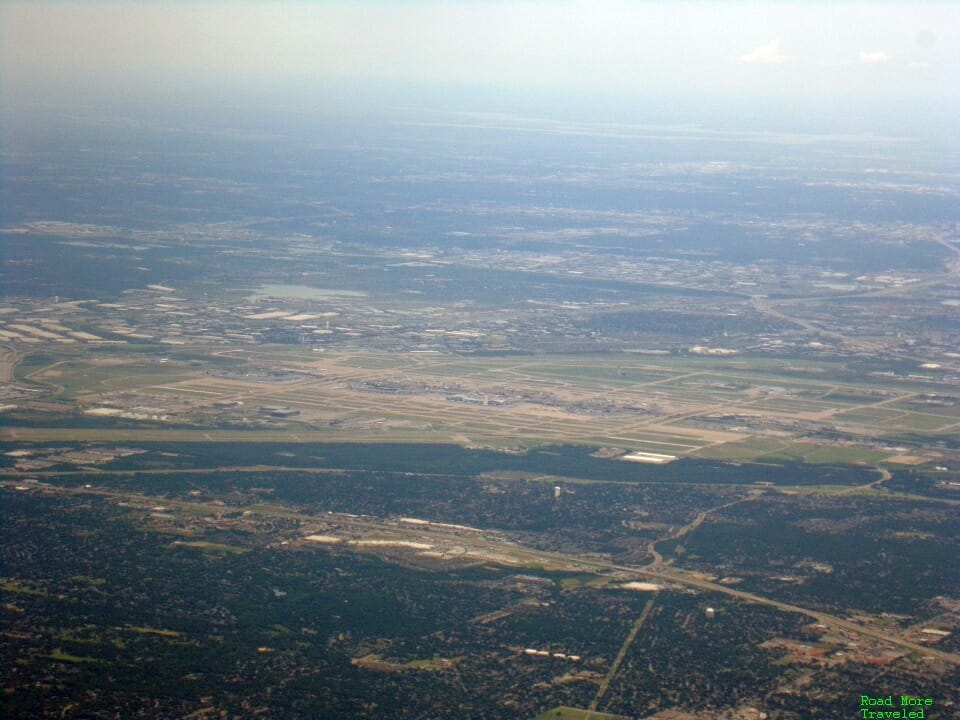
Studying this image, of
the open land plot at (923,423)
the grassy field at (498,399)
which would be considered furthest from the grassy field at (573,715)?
the open land plot at (923,423)

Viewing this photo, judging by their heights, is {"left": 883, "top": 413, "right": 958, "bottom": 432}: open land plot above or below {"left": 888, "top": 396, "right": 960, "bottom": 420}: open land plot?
above

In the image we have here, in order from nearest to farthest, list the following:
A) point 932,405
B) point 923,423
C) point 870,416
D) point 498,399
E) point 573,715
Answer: point 573,715
point 923,423
point 870,416
point 498,399
point 932,405

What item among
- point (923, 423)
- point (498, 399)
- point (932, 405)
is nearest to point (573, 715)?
point (498, 399)

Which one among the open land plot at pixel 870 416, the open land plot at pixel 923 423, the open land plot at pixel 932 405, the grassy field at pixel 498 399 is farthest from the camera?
the open land plot at pixel 932 405

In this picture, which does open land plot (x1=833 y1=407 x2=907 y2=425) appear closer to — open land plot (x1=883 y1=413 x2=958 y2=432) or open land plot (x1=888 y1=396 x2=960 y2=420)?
open land plot (x1=883 y1=413 x2=958 y2=432)

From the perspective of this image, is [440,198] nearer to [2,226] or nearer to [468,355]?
[2,226]

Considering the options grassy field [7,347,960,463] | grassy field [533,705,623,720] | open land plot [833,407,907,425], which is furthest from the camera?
open land plot [833,407,907,425]

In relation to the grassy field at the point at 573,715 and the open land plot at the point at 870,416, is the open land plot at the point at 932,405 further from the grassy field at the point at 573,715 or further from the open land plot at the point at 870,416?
the grassy field at the point at 573,715

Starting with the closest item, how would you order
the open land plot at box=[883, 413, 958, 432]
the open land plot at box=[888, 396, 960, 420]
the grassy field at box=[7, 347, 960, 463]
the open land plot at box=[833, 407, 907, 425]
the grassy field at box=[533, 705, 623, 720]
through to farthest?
the grassy field at box=[533, 705, 623, 720] < the grassy field at box=[7, 347, 960, 463] < the open land plot at box=[883, 413, 958, 432] < the open land plot at box=[833, 407, 907, 425] < the open land plot at box=[888, 396, 960, 420]

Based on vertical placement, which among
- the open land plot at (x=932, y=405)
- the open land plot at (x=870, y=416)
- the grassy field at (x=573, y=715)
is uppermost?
the grassy field at (x=573, y=715)

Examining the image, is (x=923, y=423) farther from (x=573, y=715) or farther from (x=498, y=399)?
(x=573, y=715)

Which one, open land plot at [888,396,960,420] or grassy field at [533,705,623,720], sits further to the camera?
open land plot at [888,396,960,420]

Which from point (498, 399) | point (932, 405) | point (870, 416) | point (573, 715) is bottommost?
point (932, 405)

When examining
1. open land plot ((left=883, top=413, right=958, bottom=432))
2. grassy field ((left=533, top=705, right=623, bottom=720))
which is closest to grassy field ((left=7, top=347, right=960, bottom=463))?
open land plot ((left=883, top=413, right=958, bottom=432))
